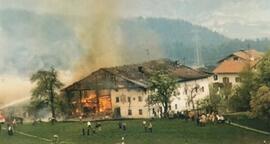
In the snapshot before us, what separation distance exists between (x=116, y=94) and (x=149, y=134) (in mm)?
4388

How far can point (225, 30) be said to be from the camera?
146 ft

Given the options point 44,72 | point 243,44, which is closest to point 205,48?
point 243,44

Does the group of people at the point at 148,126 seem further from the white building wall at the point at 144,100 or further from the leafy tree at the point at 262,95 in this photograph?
the leafy tree at the point at 262,95

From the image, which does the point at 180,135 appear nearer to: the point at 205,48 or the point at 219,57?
the point at 219,57

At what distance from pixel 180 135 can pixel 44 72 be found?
356 inches

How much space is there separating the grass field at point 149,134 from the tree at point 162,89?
5.94 ft

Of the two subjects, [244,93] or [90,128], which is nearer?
[90,128]

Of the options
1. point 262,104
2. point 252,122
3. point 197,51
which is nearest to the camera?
point 262,104

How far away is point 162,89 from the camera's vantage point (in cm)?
3431

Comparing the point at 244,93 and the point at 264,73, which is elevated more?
the point at 264,73

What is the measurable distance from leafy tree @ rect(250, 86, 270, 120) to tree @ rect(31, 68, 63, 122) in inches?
400

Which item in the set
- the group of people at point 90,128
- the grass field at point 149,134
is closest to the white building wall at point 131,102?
the grass field at point 149,134

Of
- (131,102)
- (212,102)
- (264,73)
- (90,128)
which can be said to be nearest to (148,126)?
(90,128)

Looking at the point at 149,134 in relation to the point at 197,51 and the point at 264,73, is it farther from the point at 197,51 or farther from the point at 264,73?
the point at 197,51
